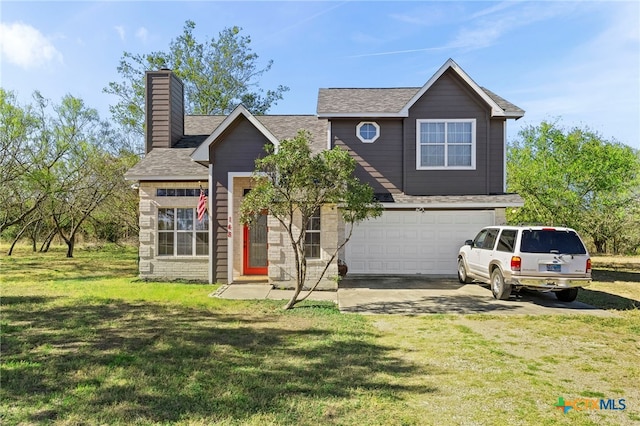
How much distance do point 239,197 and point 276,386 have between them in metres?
10.8

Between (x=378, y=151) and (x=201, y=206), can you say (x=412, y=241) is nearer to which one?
(x=378, y=151)

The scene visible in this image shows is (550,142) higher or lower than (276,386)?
higher

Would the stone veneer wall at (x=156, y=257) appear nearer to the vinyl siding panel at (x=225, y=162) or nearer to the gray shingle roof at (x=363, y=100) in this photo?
the vinyl siding panel at (x=225, y=162)

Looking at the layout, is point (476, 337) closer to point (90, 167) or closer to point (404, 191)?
point (404, 191)

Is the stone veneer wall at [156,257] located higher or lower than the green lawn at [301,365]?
higher

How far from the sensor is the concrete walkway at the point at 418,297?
10.5m

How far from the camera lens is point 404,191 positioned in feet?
51.6

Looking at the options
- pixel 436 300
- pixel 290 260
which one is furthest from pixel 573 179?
pixel 290 260

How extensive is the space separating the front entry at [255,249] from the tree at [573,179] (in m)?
13.9

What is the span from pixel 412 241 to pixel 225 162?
749 cm

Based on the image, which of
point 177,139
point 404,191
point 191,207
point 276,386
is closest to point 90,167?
point 177,139

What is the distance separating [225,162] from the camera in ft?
48.2

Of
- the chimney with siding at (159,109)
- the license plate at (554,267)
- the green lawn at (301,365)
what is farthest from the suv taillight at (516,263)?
the chimney with siding at (159,109)

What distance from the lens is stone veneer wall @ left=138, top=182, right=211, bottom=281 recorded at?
15.4 meters
